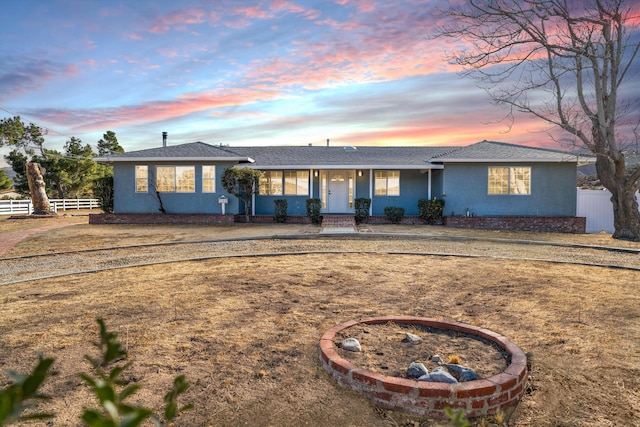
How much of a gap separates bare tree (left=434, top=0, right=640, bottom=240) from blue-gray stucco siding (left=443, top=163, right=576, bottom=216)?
8.19 ft

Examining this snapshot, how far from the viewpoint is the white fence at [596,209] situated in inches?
736

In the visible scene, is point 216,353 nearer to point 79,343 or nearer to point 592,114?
point 79,343

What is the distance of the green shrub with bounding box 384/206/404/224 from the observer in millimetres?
19047

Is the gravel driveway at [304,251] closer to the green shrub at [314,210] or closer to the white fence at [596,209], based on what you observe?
the green shrub at [314,210]

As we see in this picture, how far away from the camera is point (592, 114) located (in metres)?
16.5

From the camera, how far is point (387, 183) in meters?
21.2

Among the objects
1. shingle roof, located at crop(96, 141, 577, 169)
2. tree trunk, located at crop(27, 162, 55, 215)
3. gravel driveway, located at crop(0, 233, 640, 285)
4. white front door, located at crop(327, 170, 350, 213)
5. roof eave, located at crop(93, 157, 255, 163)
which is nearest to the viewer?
gravel driveway, located at crop(0, 233, 640, 285)

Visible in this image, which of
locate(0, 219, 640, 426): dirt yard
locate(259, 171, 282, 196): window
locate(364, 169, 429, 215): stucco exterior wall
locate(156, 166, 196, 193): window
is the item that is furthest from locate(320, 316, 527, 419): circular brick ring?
locate(156, 166, 196, 193): window

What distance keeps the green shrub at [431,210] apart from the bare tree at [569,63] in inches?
195

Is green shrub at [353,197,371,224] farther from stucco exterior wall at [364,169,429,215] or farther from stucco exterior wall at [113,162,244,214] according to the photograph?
stucco exterior wall at [113,162,244,214]

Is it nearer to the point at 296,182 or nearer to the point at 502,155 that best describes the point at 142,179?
the point at 296,182

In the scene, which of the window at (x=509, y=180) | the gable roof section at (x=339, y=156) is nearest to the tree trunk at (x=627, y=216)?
the window at (x=509, y=180)

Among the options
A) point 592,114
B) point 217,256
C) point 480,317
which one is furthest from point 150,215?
point 592,114

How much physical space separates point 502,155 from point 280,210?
10603 mm
